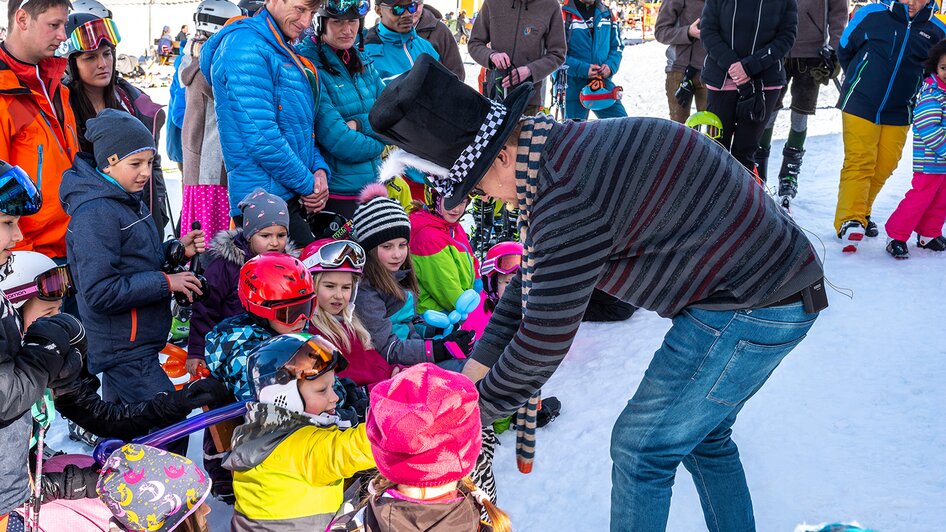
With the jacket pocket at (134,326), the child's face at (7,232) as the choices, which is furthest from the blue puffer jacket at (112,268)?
the child's face at (7,232)

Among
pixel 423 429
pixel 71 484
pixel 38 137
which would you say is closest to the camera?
pixel 423 429

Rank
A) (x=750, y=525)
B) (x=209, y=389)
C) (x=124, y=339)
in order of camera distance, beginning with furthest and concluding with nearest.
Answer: (x=124, y=339) < (x=209, y=389) < (x=750, y=525)

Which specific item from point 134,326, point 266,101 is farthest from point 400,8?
point 134,326

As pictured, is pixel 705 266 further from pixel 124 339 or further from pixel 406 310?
pixel 124 339

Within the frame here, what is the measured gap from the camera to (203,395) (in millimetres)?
2842

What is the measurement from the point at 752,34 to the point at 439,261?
3322 millimetres

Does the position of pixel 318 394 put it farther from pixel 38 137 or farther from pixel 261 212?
pixel 38 137

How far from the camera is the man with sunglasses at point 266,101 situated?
3.82 metres

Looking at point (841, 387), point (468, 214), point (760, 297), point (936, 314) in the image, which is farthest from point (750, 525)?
point (468, 214)

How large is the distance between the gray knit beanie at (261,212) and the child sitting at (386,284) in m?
0.38

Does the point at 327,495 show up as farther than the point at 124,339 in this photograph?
No

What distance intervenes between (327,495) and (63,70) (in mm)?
2501

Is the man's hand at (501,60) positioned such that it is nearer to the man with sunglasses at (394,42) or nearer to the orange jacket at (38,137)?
the man with sunglasses at (394,42)

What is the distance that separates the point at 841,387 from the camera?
13.2 ft
